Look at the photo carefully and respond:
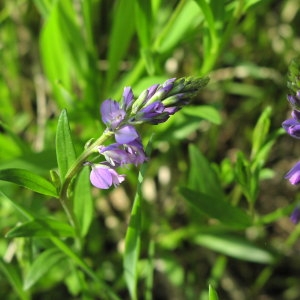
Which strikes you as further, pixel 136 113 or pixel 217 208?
pixel 217 208

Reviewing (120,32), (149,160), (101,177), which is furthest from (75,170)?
(120,32)

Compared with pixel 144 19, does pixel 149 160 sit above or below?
below

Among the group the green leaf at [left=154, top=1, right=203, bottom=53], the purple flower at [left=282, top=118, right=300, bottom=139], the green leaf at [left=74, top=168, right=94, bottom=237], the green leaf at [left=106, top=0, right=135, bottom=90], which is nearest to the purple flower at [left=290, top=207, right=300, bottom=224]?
the purple flower at [left=282, top=118, right=300, bottom=139]

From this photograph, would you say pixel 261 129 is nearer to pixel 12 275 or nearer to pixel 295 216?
pixel 295 216

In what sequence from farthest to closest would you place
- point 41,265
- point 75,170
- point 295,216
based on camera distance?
point 41,265, point 295,216, point 75,170

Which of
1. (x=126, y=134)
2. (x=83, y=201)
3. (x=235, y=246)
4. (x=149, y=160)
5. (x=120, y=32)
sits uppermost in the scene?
(x=126, y=134)

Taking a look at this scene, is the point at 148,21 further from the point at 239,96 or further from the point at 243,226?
the point at 239,96

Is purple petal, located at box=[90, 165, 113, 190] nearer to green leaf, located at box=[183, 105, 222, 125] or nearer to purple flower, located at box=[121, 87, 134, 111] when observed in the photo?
purple flower, located at box=[121, 87, 134, 111]
